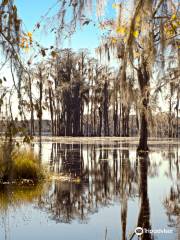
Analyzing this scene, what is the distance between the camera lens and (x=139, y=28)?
5.32 m

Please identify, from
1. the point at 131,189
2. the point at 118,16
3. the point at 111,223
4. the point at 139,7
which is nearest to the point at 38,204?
the point at 111,223

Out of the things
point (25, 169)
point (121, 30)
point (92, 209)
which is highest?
point (121, 30)

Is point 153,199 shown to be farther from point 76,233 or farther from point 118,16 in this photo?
point 118,16

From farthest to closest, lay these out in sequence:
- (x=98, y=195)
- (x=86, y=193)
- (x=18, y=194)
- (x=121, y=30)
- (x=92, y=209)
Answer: (x=86, y=193) < (x=98, y=195) < (x=18, y=194) < (x=92, y=209) < (x=121, y=30)

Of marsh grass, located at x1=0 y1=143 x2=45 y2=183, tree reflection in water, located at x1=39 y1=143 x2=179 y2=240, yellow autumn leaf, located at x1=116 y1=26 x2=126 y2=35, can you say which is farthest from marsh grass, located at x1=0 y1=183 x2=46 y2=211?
yellow autumn leaf, located at x1=116 y1=26 x2=126 y2=35

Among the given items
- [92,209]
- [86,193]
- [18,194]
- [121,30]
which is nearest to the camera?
[121,30]

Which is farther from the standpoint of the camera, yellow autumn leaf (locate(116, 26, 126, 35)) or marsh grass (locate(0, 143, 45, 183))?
marsh grass (locate(0, 143, 45, 183))

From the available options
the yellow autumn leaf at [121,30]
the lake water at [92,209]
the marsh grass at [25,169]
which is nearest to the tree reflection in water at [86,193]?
the lake water at [92,209]

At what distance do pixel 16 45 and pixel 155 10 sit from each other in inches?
63.4

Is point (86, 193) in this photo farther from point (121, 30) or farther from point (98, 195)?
point (121, 30)

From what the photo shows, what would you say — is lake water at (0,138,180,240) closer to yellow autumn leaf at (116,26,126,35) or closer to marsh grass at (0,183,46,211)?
marsh grass at (0,183,46,211)

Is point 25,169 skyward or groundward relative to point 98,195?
skyward

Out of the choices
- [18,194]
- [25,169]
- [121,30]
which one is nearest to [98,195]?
[18,194]

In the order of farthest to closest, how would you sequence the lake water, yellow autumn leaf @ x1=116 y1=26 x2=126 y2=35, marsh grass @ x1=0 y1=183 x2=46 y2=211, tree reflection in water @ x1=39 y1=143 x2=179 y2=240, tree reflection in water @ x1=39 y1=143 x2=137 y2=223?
marsh grass @ x1=0 y1=183 x2=46 y2=211, tree reflection in water @ x1=39 y1=143 x2=137 y2=223, tree reflection in water @ x1=39 y1=143 x2=179 y2=240, the lake water, yellow autumn leaf @ x1=116 y1=26 x2=126 y2=35
